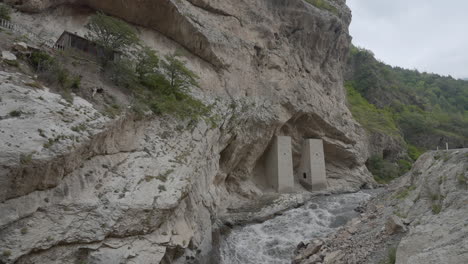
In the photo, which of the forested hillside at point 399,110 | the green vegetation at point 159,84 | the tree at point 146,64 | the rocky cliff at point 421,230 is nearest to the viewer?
the rocky cliff at point 421,230

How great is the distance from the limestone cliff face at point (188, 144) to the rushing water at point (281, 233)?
1.66 m

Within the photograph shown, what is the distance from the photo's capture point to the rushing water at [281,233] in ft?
41.0

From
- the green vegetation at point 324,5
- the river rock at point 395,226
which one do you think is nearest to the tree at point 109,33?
Result: the river rock at point 395,226

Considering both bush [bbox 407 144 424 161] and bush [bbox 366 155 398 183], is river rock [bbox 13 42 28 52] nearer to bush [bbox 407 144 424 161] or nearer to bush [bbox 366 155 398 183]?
bush [bbox 366 155 398 183]

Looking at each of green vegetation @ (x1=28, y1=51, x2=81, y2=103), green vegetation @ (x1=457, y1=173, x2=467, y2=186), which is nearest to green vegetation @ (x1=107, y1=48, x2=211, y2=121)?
green vegetation @ (x1=28, y1=51, x2=81, y2=103)

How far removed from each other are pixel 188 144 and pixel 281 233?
6829 mm

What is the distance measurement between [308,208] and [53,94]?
15534mm

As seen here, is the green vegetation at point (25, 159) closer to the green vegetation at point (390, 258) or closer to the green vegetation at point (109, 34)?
the green vegetation at point (109, 34)

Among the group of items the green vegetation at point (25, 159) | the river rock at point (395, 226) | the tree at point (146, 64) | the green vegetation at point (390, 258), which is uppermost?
the tree at point (146, 64)

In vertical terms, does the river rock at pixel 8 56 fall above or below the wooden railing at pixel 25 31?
below

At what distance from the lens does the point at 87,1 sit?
632 inches

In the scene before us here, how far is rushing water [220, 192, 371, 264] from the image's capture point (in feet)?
41.0

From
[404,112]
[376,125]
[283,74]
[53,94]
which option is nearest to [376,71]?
[404,112]

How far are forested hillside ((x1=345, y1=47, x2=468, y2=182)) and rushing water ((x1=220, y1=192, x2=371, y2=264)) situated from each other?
1864 cm
